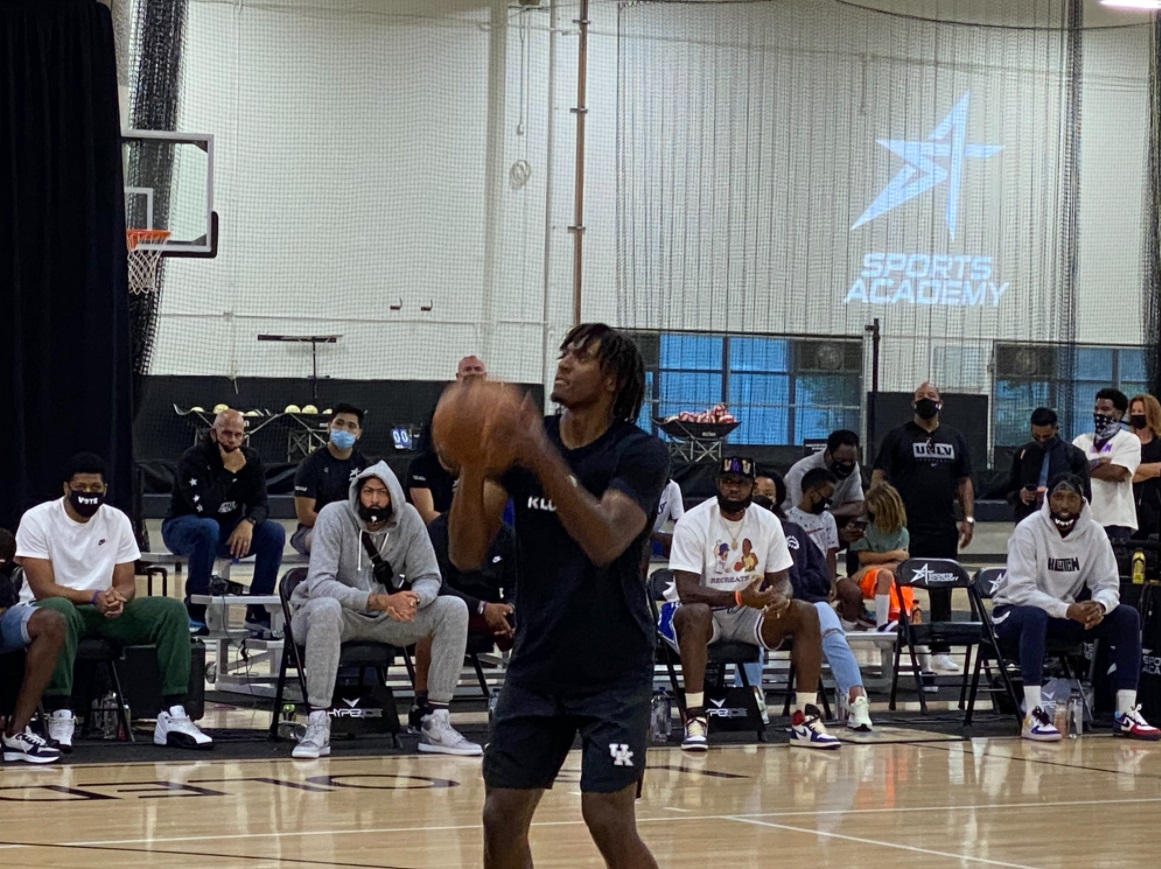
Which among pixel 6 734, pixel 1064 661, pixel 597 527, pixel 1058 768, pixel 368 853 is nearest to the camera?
pixel 597 527

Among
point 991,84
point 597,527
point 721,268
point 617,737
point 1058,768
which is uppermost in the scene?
point 991,84

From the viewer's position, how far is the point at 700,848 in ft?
19.5

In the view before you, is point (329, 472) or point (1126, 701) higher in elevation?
point (329, 472)

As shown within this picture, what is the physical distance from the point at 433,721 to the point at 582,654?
184 inches

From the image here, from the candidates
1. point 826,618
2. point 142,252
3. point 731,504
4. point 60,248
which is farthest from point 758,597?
point 142,252

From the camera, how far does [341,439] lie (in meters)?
10.5

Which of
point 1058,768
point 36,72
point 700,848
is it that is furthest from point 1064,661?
point 36,72

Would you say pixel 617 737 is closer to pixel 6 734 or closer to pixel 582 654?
pixel 582 654

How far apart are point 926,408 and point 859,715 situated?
309 centimetres

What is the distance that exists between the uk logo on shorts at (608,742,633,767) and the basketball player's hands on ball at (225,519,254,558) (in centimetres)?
724

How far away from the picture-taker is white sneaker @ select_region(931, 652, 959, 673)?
454 inches

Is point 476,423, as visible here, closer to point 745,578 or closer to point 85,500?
point 85,500

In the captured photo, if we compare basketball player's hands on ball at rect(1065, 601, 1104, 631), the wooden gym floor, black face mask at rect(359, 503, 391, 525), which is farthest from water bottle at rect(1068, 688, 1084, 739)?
black face mask at rect(359, 503, 391, 525)

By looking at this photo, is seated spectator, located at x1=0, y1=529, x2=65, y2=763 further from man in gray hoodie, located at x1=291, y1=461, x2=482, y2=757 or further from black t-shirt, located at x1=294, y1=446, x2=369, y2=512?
black t-shirt, located at x1=294, y1=446, x2=369, y2=512
